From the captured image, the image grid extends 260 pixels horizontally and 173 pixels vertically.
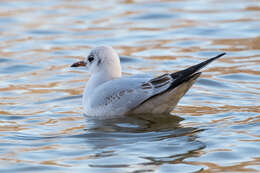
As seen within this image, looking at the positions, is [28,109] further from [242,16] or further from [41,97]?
[242,16]

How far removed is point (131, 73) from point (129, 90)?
323 cm

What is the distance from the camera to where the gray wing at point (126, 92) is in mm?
8219

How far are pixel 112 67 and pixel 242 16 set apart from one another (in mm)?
7218

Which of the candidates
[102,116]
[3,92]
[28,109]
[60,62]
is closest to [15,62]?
[60,62]

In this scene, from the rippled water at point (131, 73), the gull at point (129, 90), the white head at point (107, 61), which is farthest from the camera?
the white head at point (107, 61)

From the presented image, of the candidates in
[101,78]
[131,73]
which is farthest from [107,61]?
[131,73]

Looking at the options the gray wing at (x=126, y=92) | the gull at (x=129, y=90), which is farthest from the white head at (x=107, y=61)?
the gray wing at (x=126, y=92)

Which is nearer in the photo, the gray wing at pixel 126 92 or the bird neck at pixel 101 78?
the gray wing at pixel 126 92

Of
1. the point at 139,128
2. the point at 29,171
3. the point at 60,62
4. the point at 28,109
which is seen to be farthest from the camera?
the point at 60,62

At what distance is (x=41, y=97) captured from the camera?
9984 mm

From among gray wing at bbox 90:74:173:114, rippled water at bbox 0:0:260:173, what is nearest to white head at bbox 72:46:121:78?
gray wing at bbox 90:74:173:114

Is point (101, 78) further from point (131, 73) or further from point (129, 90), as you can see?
point (131, 73)

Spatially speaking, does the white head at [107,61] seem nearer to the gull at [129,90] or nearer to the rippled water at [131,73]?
the gull at [129,90]

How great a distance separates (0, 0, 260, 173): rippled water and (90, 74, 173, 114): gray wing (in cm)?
24
